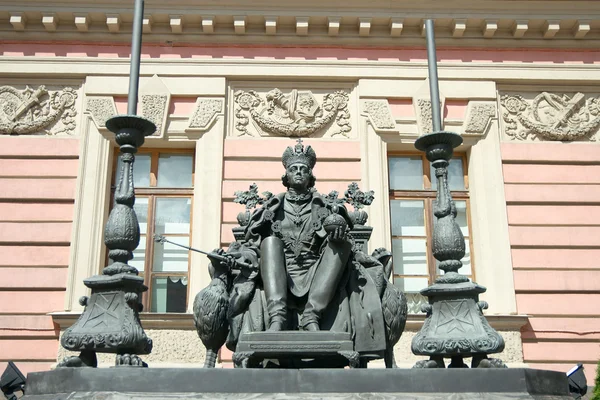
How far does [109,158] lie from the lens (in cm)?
1080

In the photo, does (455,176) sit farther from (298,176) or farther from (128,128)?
(128,128)

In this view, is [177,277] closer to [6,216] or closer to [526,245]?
[6,216]

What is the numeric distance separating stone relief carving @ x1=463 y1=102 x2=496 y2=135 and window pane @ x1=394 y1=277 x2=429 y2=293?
2513 millimetres

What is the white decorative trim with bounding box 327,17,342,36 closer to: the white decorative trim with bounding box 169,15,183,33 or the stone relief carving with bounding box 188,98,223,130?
the stone relief carving with bounding box 188,98,223,130

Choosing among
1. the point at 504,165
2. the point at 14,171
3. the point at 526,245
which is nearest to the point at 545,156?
the point at 504,165

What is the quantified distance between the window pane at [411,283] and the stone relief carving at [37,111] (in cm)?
576

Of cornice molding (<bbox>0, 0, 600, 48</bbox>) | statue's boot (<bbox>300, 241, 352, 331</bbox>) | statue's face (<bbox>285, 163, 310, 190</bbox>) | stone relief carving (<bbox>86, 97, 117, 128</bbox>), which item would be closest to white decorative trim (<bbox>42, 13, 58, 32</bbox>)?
cornice molding (<bbox>0, 0, 600, 48</bbox>)

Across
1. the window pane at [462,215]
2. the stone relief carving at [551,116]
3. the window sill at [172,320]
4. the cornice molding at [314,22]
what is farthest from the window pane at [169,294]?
the stone relief carving at [551,116]

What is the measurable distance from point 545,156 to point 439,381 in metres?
7.53

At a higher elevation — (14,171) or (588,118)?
(588,118)

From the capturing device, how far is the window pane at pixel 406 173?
11.1 m

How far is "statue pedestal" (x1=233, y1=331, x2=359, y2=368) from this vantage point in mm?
4910

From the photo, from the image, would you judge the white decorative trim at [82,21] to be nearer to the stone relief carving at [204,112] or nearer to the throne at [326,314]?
the stone relief carving at [204,112]

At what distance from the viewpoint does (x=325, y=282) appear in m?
5.47
